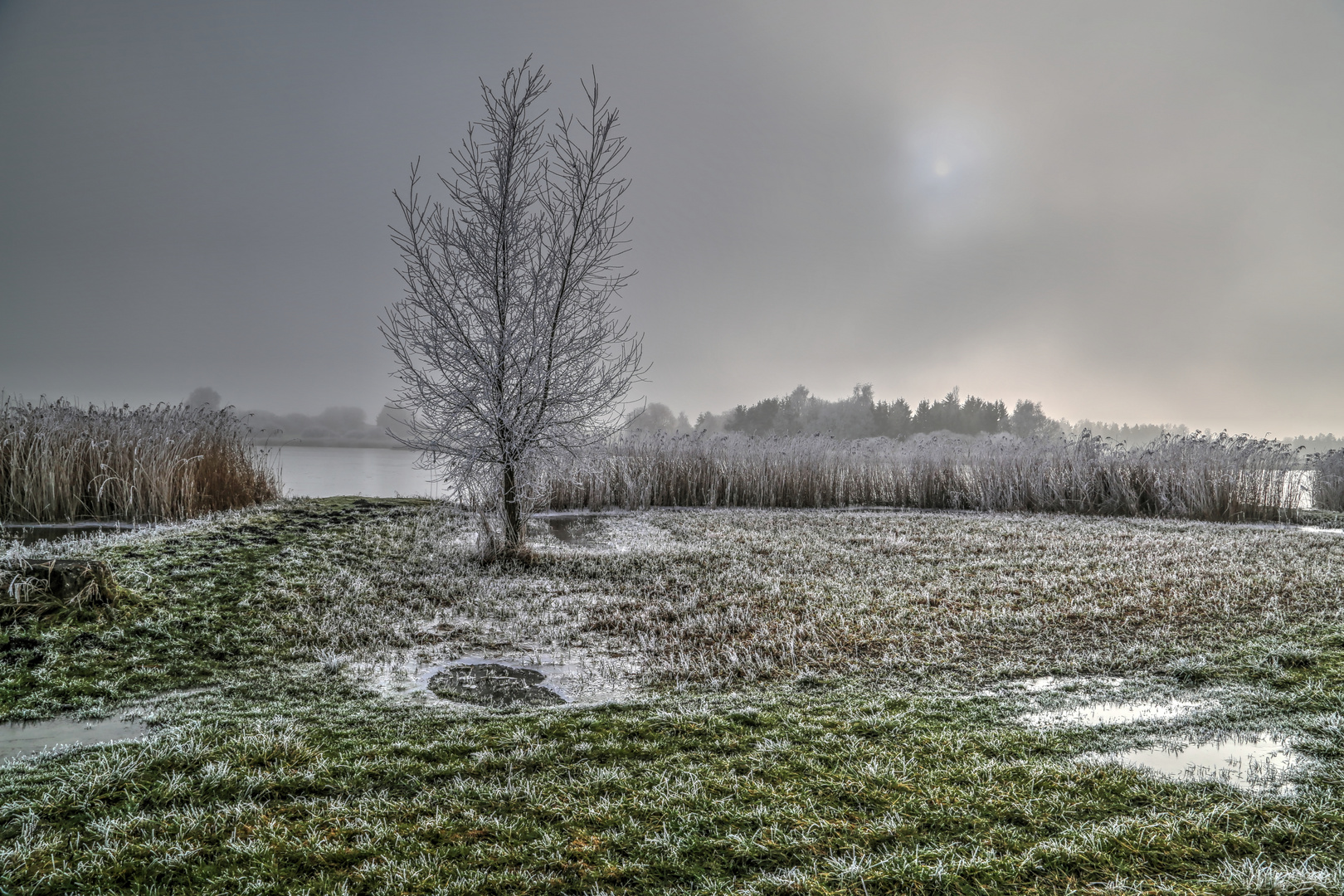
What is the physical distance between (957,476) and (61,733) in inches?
536

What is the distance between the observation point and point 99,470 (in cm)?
909

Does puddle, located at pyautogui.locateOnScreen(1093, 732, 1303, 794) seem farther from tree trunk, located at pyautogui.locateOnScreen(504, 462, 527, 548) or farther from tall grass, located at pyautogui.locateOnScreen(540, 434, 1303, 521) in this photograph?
tall grass, located at pyautogui.locateOnScreen(540, 434, 1303, 521)

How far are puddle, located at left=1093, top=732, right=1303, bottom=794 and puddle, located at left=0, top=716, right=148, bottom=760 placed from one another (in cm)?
468

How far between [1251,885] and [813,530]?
821cm

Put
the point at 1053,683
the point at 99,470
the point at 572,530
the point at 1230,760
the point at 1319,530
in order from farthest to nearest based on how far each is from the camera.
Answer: the point at 1319,530 < the point at 572,530 < the point at 99,470 < the point at 1053,683 < the point at 1230,760

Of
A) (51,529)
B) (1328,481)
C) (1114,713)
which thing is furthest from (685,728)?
(1328,481)

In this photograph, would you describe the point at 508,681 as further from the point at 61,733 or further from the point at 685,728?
the point at 61,733

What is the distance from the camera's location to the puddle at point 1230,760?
2.82m

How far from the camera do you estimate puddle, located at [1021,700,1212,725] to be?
3.53 m

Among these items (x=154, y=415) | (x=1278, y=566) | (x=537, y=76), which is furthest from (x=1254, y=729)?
(x=154, y=415)

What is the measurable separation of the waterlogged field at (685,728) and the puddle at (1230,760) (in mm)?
19

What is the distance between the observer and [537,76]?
8.52 meters

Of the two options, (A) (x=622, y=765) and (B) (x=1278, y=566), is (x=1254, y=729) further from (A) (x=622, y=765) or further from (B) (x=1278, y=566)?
(B) (x=1278, y=566)

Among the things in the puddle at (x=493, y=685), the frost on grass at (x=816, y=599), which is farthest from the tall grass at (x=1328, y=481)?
the puddle at (x=493, y=685)
